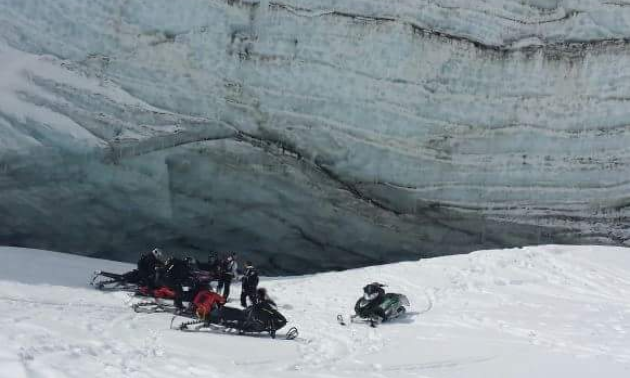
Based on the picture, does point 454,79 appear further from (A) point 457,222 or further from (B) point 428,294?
(B) point 428,294

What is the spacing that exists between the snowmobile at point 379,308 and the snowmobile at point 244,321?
0.87 m

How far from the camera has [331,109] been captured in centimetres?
1090

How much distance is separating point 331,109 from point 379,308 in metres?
4.69

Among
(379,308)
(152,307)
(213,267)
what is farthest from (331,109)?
(152,307)

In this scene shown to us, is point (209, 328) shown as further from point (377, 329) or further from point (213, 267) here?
point (213, 267)

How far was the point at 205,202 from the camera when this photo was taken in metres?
11.4

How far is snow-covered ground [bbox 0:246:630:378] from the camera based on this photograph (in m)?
4.85

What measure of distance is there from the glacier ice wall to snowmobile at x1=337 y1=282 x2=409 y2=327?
4000mm

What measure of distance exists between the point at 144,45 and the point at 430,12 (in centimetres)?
491

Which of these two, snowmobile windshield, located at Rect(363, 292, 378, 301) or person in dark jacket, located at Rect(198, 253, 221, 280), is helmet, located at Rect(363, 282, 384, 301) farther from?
person in dark jacket, located at Rect(198, 253, 221, 280)

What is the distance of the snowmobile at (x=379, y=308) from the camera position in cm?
707

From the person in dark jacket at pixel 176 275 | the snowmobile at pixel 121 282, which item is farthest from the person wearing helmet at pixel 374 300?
the snowmobile at pixel 121 282

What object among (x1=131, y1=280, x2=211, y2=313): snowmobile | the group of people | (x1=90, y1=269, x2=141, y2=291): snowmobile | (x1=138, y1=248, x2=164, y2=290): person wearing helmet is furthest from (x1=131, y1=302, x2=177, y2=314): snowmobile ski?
(x1=90, y1=269, x2=141, y2=291): snowmobile

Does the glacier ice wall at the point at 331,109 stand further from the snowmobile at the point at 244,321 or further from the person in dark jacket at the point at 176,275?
the snowmobile at the point at 244,321
